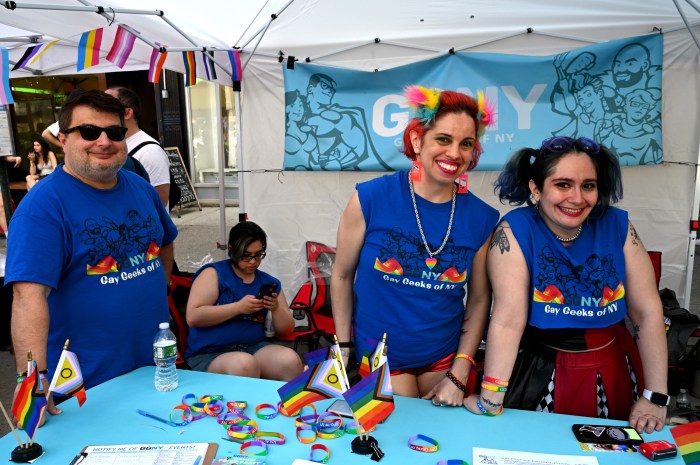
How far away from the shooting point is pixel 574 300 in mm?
1729

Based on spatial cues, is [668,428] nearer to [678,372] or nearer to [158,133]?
[678,372]

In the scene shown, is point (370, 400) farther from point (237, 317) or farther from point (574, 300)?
point (237, 317)

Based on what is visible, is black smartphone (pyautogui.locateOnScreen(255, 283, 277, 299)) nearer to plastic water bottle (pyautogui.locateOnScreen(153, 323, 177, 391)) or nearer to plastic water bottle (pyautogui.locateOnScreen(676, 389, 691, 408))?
plastic water bottle (pyautogui.locateOnScreen(153, 323, 177, 391))

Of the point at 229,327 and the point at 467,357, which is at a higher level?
the point at 467,357

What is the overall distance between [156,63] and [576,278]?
322 centimetres

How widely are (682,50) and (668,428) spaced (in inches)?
131

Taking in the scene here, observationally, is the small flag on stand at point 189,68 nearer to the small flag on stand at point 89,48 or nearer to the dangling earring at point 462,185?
the small flag on stand at point 89,48

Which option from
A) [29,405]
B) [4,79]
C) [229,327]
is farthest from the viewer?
[229,327]

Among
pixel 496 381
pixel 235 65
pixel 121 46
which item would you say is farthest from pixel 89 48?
pixel 496 381

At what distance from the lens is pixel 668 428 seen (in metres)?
1.58

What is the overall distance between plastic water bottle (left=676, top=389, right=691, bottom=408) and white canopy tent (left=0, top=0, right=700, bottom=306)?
1.17 m

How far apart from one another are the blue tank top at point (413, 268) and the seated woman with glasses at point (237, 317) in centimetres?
103

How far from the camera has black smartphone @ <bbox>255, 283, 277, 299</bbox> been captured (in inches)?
116

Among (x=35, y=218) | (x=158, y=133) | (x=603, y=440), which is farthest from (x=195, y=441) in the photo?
(x=158, y=133)
